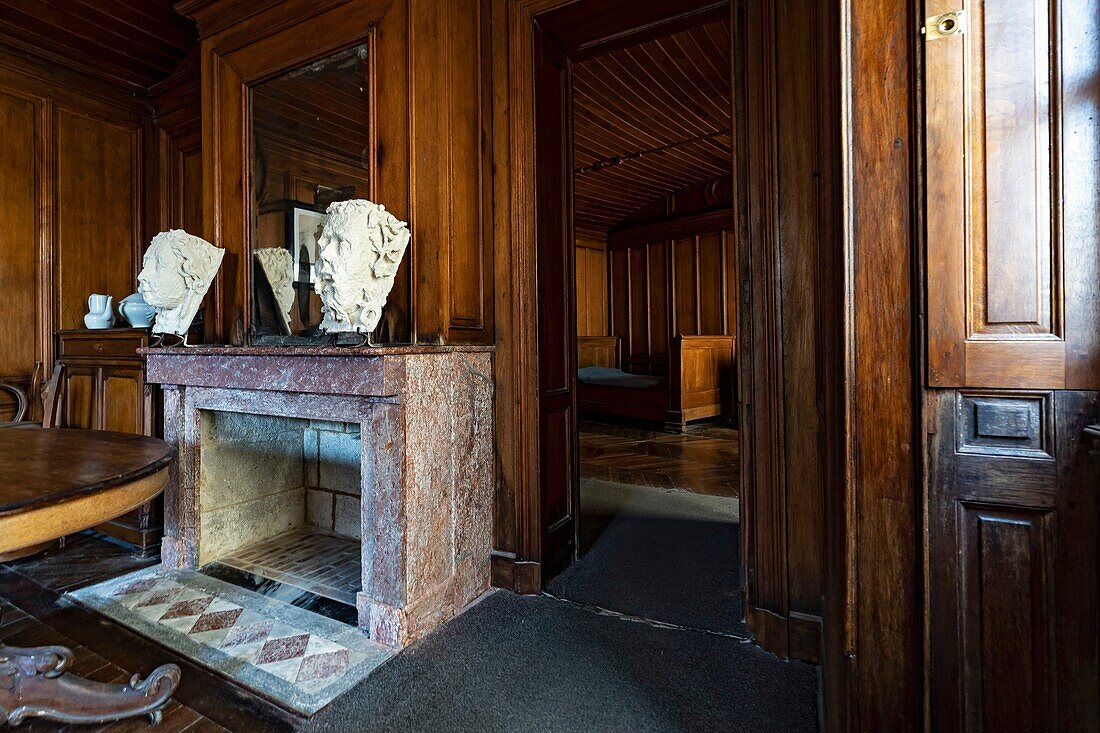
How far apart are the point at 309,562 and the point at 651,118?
15.2 ft

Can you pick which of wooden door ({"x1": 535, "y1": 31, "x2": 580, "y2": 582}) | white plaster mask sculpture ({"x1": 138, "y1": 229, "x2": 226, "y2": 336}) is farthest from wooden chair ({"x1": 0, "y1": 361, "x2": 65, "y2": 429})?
wooden door ({"x1": 535, "y1": 31, "x2": 580, "y2": 582})

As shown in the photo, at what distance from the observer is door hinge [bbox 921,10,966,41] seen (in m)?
0.93

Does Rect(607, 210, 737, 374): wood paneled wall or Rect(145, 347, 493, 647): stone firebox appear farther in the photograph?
Rect(607, 210, 737, 374): wood paneled wall

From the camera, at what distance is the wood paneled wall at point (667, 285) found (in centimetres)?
768

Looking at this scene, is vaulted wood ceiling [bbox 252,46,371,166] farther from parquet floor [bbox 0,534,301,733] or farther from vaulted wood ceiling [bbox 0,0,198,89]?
parquet floor [bbox 0,534,301,733]

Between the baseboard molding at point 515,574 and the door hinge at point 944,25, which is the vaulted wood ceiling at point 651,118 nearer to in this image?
the door hinge at point 944,25

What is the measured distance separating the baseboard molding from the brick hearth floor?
619 millimetres

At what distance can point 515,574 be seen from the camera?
2354mm

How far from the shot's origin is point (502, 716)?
4.97ft

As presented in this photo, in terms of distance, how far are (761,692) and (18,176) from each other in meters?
4.97

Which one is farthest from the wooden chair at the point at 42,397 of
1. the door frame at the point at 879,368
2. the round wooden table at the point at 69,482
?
the door frame at the point at 879,368

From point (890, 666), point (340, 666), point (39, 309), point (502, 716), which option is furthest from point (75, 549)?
point (890, 666)

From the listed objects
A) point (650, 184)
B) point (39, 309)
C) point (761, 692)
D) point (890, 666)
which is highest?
point (650, 184)

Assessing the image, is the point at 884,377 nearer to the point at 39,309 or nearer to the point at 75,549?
the point at 75,549
